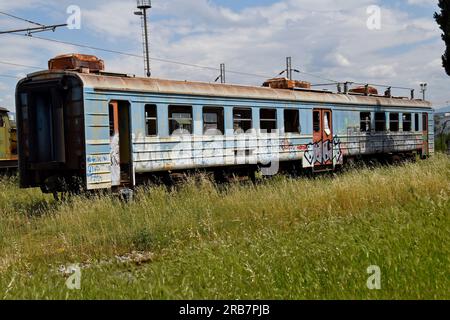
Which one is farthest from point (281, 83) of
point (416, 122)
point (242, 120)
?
point (416, 122)

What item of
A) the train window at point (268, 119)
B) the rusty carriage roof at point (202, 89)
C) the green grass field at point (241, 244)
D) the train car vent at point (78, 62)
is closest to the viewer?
the green grass field at point (241, 244)

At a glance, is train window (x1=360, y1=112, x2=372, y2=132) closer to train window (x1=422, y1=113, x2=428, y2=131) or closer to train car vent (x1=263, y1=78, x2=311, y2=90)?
train car vent (x1=263, y1=78, x2=311, y2=90)

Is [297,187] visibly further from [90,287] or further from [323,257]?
[90,287]

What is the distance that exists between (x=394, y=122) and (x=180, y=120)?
11.9 m

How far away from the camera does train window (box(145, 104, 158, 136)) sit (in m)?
11.6

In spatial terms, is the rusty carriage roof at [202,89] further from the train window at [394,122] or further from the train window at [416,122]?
the train window at [416,122]

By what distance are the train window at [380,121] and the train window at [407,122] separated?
197 cm

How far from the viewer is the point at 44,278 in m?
5.39

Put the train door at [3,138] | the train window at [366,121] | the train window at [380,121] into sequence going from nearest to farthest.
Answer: the train door at [3,138] → the train window at [366,121] → the train window at [380,121]

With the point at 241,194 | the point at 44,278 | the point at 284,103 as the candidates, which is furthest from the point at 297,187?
the point at 44,278

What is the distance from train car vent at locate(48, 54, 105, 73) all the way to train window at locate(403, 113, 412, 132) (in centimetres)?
1461

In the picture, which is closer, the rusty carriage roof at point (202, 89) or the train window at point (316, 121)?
the rusty carriage roof at point (202, 89)

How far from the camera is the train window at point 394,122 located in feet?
67.8

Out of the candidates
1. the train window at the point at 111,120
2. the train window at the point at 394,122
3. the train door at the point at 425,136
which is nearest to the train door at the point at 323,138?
the train window at the point at 394,122
